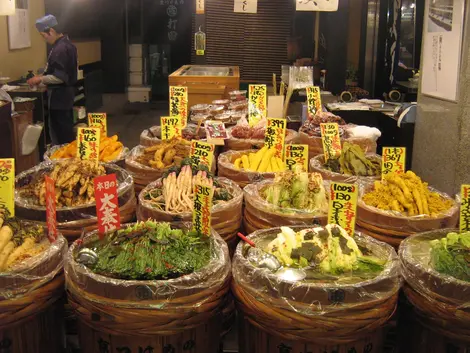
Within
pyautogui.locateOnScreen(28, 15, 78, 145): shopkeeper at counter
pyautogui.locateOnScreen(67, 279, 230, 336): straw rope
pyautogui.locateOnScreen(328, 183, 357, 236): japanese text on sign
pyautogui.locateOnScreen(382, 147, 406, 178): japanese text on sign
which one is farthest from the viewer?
pyautogui.locateOnScreen(28, 15, 78, 145): shopkeeper at counter

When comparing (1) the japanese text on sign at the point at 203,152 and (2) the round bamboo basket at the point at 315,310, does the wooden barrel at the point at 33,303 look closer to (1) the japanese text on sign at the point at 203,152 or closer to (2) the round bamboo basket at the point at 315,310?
(2) the round bamboo basket at the point at 315,310

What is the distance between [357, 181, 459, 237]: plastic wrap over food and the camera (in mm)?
2801

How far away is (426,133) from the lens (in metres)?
4.98

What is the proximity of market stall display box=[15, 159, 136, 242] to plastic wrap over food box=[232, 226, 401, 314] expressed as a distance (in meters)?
0.94

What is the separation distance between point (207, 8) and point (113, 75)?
6.01 meters

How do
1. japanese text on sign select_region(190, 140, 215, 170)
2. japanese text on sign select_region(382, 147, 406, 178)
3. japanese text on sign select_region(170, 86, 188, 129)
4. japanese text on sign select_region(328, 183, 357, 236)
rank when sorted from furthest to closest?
japanese text on sign select_region(170, 86, 188, 129) < japanese text on sign select_region(190, 140, 215, 170) < japanese text on sign select_region(382, 147, 406, 178) < japanese text on sign select_region(328, 183, 357, 236)

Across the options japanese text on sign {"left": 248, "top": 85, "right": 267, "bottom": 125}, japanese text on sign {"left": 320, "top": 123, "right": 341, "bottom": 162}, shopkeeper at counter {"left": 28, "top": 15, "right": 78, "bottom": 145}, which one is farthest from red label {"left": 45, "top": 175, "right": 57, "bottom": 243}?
shopkeeper at counter {"left": 28, "top": 15, "right": 78, "bottom": 145}

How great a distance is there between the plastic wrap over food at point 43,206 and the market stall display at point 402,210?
1.37 m

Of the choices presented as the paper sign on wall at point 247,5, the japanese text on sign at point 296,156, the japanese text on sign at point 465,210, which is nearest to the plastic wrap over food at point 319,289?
the japanese text on sign at point 465,210

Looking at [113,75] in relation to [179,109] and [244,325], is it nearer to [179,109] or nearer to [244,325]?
[179,109]

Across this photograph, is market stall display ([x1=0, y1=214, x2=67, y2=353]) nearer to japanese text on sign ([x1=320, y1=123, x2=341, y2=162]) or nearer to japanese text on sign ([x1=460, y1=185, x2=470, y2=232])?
japanese text on sign ([x1=460, y1=185, x2=470, y2=232])

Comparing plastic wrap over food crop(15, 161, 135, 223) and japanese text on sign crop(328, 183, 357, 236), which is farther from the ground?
japanese text on sign crop(328, 183, 357, 236)

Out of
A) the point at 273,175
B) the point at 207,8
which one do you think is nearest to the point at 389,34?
the point at 207,8

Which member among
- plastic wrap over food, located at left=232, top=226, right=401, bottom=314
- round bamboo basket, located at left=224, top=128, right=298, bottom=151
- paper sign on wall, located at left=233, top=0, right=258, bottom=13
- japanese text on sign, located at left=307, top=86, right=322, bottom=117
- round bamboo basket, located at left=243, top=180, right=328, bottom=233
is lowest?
plastic wrap over food, located at left=232, top=226, right=401, bottom=314
